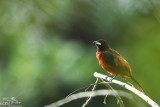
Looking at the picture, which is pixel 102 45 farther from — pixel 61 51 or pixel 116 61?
pixel 61 51

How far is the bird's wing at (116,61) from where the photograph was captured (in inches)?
131

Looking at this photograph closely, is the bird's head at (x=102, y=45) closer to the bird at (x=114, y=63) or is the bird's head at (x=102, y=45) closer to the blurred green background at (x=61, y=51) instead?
the bird at (x=114, y=63)

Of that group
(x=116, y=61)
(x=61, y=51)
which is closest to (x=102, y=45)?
(x=116, y=61)

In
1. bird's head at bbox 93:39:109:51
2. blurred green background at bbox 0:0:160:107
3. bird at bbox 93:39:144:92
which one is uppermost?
blurred green background at bbox 0:0:160:107

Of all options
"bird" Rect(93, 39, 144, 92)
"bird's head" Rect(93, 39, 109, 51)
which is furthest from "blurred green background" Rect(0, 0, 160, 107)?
"bird" Rect(93, 39, 144, 92)

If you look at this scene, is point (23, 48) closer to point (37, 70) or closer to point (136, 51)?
point (37, 70)

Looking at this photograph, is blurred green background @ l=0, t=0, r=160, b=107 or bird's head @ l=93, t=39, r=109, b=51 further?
blurred green background @ l=0, t=0, r=160, b=107

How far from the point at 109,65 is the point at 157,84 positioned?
2.21m

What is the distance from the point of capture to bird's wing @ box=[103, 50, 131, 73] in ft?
10.9

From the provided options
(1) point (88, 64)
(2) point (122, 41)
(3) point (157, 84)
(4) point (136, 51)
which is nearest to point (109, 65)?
(3) point (157, 84)

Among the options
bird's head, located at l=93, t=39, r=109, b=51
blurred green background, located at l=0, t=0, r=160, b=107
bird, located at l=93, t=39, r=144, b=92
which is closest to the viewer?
bird, located at l=93, t=39, r=144, b=92

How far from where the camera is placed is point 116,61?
342 cm

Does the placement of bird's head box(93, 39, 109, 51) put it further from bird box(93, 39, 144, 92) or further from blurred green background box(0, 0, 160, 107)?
blurred green background box(0, 0, 160, 107)

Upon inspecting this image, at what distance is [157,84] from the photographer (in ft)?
17.9
